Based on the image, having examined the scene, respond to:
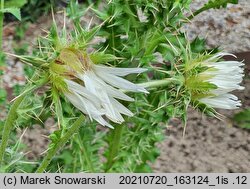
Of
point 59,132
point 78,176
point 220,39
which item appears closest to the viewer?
point 78,176

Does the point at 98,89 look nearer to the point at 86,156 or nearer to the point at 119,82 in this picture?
the point at 119,82

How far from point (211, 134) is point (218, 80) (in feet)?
5.77

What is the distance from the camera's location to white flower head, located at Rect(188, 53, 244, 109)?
7.58 feet

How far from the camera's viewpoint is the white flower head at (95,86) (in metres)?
2.05

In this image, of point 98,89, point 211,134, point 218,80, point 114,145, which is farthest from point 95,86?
point 211,134

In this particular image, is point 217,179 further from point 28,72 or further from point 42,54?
point 28,72

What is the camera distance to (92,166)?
10.8 ft

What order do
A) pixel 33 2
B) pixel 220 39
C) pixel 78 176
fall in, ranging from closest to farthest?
1. pixel 78 176
2. pixel 220 39
3. pixel 33 2

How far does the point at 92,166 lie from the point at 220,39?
4.33 feet

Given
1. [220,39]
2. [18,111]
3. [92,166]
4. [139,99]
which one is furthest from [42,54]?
[220,39]

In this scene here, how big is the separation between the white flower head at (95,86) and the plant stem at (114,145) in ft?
3.29

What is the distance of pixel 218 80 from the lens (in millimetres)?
2318

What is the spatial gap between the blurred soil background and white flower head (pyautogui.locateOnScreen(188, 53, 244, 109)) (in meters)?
1.47

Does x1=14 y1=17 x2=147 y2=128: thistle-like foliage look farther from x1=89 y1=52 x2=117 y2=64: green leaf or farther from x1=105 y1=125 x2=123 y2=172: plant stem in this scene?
x1=105 y1=125 x2=123 y2=172: plant stem
